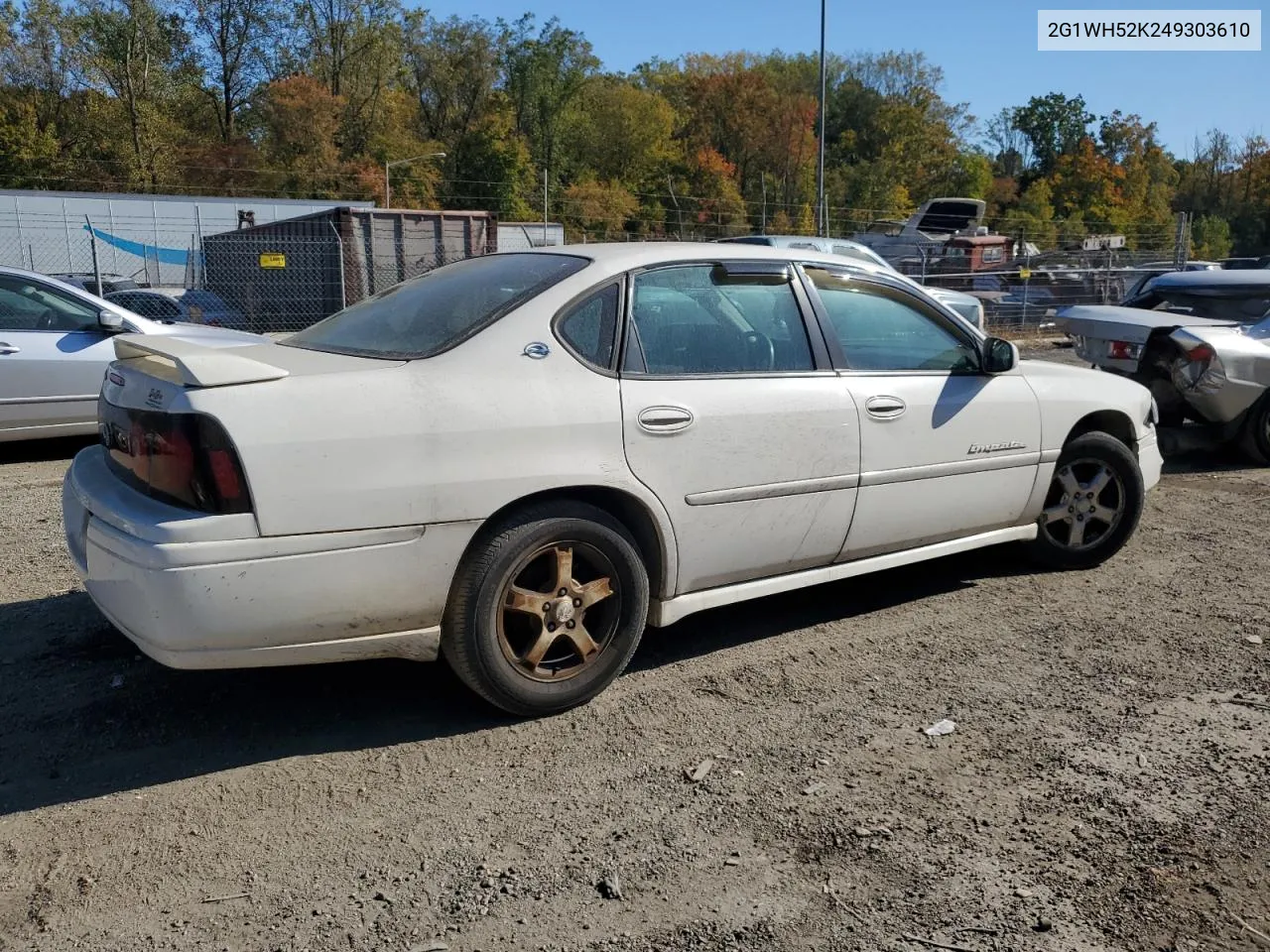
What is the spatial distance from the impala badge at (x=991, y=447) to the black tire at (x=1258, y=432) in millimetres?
4404

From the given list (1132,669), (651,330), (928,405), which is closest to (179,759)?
(651,330)

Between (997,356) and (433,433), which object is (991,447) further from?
(433,433)

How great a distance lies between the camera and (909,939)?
7.98 ft

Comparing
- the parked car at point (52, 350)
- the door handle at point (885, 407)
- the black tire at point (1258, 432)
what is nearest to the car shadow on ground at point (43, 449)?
the parked car at point (52, 350)

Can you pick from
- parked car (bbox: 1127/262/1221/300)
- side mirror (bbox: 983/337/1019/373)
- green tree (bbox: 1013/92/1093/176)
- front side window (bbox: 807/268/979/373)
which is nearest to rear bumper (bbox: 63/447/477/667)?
front side window (bbox: 807/268/979/373)

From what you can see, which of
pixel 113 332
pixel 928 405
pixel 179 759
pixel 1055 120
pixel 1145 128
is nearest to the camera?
pixel 179 759

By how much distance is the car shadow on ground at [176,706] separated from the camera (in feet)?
10.6

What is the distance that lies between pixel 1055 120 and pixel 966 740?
105 meters

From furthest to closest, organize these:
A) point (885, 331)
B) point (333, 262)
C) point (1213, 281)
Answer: point (333, 262) < point (1213, 281) < point (885, 331)

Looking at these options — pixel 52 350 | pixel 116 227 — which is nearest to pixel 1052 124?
pixel 116 227

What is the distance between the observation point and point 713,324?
3969 mm

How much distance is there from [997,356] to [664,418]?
71.9 inches

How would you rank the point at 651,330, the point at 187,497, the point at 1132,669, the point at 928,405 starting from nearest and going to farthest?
the point at 187,497
the point at 651,330
the point at 1132,669
the point at 928,405

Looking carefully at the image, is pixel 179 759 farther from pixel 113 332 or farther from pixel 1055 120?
pixel 1055 120
